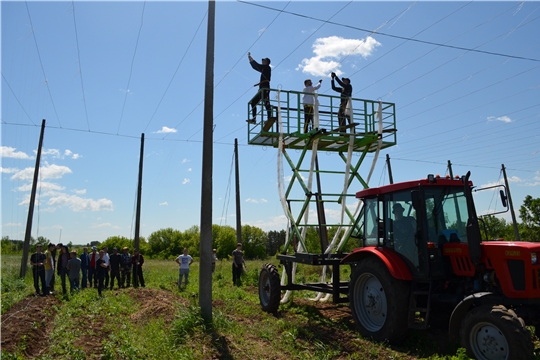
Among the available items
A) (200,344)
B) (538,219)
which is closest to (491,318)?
(200,344)

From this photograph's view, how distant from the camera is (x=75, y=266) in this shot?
14.5 meters

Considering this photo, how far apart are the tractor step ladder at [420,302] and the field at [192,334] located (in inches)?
16.8

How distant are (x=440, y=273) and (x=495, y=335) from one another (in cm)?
137

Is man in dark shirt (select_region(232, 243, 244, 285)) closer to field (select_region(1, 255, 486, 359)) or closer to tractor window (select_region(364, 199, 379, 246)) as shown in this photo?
field (select_region(1, 255, 486, 359))

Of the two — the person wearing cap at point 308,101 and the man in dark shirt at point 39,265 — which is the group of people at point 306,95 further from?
the man in dark shirt at point 39,265

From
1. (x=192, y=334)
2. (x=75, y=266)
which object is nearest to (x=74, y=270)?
(x=75, y=266)

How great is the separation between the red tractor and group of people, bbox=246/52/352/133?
3.67m

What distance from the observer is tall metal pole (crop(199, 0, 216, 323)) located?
27.5 ft

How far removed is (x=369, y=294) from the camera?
7812 millimetres

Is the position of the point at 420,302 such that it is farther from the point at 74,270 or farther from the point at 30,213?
the point at 30,213

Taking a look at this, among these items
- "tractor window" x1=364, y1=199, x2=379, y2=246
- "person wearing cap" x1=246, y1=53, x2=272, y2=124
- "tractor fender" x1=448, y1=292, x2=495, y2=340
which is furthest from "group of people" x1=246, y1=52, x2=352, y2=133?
"tractor fender" x1=448, y1=292, x2=495, y2=340

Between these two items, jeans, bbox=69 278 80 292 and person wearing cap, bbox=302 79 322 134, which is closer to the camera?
person wearing cap, bbox=302 79 322 134

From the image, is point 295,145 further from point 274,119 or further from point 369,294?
point 369,294

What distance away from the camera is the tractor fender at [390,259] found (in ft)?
22.7
